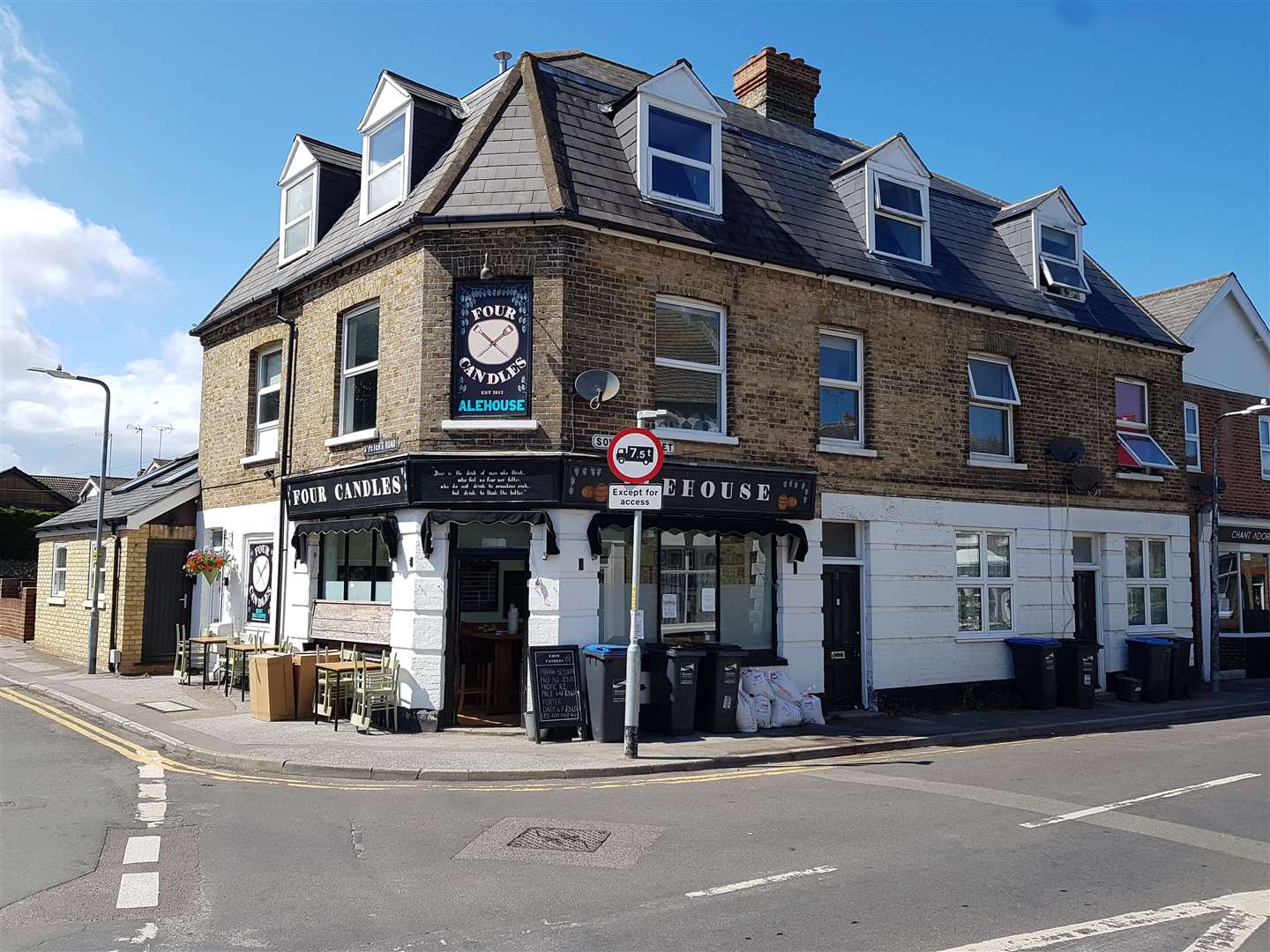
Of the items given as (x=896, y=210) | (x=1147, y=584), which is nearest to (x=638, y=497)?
(x=896, y=210)

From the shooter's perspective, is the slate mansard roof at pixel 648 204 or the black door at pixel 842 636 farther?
the black door at pixel 842 636

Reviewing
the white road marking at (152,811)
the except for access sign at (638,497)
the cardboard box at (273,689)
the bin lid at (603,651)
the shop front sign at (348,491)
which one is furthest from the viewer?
the cardboard box at (273,689)

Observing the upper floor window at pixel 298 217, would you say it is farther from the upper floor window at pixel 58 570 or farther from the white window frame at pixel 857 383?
the upper floor window at pixel 58 570

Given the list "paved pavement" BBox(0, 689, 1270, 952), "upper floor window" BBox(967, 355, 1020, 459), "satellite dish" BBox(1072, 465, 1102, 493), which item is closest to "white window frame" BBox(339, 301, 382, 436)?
"paved pavement" BBox(0, 689, 1270, 952)

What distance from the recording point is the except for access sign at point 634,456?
11305 millimetres

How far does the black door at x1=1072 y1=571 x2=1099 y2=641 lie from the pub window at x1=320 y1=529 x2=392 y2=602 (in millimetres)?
12739

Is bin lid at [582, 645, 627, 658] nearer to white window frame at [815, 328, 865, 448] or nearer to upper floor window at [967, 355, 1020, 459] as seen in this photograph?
white window frame at [815, 328, 865, 448]

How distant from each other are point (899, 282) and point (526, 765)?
9971 mm

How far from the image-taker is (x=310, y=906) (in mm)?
5996

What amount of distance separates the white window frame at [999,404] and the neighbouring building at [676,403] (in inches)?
5.1

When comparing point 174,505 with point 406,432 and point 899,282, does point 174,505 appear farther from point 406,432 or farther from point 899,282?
point 899,282

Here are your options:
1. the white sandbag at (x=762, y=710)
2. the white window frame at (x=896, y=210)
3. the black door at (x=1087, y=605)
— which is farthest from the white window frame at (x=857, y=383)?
the black door at (x=1087, y=605)

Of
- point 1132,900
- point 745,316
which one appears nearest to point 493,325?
point 745,316

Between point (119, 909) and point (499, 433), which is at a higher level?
point (499, 433)
